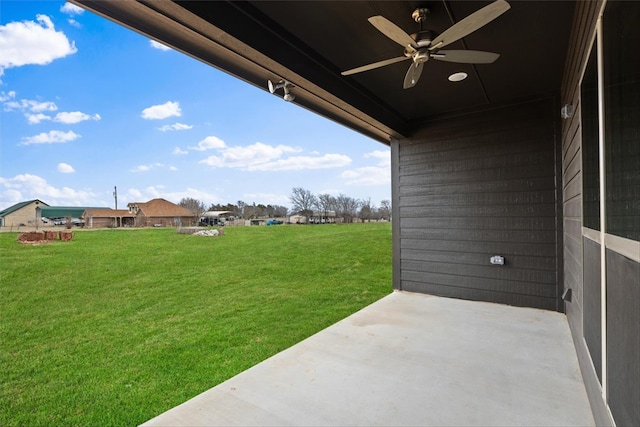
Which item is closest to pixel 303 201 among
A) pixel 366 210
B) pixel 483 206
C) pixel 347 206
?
pixel 347 206

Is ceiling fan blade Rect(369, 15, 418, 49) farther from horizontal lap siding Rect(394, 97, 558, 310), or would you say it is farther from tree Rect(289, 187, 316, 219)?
tree Rect(289, 187, 316, 219)

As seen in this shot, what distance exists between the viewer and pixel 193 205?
8.48m

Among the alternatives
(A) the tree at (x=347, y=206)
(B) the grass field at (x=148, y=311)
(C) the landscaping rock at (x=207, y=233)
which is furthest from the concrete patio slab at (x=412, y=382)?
(C) the landscaping rock at (x=207, y=233)

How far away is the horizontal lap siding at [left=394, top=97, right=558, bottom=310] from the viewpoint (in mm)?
3574

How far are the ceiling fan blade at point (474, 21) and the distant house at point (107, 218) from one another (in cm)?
623

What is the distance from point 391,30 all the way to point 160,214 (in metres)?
7.17

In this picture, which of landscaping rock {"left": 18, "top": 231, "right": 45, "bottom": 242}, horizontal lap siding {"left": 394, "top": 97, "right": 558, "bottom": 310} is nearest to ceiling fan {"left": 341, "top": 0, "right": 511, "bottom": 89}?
horizontal lap siding {"left": 394, "top": 97, "right": 558, "bottom": 310}

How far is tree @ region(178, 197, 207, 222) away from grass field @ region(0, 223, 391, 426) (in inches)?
28.6

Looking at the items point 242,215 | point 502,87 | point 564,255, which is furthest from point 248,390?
point 242,215

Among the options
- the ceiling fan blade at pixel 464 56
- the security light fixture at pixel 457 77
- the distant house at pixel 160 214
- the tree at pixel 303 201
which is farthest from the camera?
the tree at pixel 303 201

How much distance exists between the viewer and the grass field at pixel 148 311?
2.24m

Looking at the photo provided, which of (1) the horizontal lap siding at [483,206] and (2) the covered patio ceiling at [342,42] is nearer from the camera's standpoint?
(2) the covered patio ceiling at [342,42]

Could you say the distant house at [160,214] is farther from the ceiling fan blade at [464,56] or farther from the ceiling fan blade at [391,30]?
the ceiling fan blade at [464,56]

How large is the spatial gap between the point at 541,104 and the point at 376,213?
15.5ft
